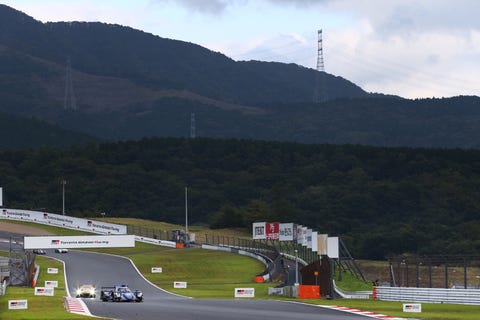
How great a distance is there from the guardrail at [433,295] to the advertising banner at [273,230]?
4880cm

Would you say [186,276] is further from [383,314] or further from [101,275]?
[383,314]

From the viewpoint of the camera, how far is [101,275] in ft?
279

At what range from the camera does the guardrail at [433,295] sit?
170ft

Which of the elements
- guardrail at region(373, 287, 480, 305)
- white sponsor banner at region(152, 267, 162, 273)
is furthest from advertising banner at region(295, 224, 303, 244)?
guardrail at region(373, 287, 480, 305)

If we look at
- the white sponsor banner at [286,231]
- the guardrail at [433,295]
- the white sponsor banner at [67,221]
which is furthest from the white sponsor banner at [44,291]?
the white sponsor banner at [67,221]

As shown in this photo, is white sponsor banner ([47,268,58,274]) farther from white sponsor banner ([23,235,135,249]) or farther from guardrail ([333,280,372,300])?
guardrail ([333,280,372,300])

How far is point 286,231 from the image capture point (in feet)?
339

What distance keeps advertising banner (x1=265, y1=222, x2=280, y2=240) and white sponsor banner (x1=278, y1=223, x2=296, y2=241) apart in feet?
2.95

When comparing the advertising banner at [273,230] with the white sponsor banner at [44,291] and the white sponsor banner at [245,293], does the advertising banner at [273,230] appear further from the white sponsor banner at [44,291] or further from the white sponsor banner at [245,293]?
the white sponsor banner at [44,291]

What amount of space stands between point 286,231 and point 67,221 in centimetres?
3942

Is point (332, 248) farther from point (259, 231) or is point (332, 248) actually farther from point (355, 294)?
point (259, 231)

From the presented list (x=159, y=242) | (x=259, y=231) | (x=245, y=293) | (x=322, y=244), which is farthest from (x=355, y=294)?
(x=159, y=242)

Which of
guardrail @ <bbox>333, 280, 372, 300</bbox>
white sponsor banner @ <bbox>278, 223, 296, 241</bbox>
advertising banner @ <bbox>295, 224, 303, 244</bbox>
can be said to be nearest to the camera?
guardrail @ <bbox>333, 280, 372, 300</bbox>

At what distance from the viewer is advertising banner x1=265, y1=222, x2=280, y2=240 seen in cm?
10534
